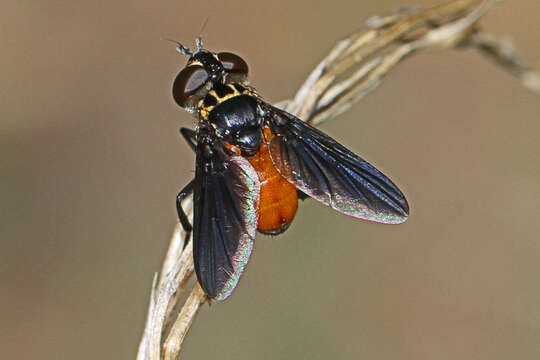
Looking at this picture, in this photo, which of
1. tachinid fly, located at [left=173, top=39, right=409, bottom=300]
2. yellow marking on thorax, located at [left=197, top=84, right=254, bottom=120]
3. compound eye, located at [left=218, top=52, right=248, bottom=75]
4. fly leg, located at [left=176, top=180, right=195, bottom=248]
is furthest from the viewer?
compound eye, located at [left=218, top=52, right=248, bottom=75]

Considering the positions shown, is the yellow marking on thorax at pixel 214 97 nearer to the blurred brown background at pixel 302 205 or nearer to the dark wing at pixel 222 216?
the dark wing at pixel 222 216

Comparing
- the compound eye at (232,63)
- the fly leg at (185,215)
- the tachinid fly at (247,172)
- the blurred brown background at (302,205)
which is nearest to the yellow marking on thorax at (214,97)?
the tachinid fly at (247,172)

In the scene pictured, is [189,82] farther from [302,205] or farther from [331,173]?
[302,205]

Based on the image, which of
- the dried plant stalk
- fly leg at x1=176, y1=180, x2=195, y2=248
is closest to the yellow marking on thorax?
fly leg at x1=176, y1=180, x2=195, y2=248

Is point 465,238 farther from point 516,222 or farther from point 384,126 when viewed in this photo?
point 384,126

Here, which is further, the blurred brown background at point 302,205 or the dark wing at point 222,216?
the blurred brown background at point 302,205

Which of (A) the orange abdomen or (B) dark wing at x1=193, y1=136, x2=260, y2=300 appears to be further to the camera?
(A) the orange abdomen

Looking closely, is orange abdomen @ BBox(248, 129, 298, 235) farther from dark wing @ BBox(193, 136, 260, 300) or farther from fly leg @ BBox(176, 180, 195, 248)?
fly leg @ BBox(176, 180, 195, 248)

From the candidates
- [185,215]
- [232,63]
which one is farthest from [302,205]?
[185,215]
